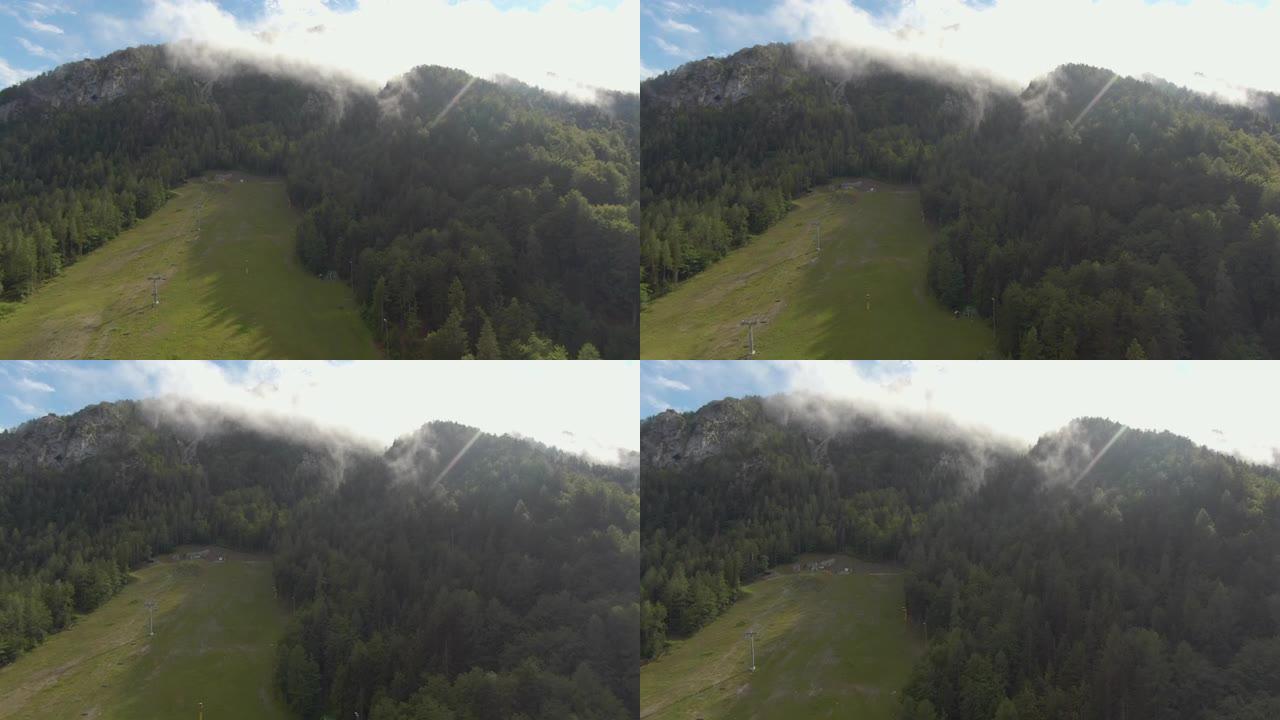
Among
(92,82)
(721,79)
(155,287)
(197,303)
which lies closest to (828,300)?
(197,303)

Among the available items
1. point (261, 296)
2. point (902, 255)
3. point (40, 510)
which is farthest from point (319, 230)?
point (40, 510)

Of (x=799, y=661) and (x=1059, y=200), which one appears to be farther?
(x=799, y=661)

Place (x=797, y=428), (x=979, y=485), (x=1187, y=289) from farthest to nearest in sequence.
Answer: (x=797, y=428)
(x=979, y=485)
(x=1187, y=289)

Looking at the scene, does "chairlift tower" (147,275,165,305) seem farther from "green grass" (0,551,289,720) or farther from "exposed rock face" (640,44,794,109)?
"exposed rock face" (640,44,794,109)

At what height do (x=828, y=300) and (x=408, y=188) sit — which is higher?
(x=408, y=188)

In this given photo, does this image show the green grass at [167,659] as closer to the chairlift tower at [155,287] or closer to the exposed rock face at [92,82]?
the chairlift tower at [155,287]

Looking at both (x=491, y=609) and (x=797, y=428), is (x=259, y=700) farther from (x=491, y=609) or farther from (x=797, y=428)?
(x=797, y=428)

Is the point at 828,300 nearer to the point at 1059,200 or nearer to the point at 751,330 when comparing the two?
the point at 751,330

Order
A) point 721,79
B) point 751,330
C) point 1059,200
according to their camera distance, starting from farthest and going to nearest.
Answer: point 721,79
point 1059,200
point 751,330

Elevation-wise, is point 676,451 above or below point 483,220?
below
